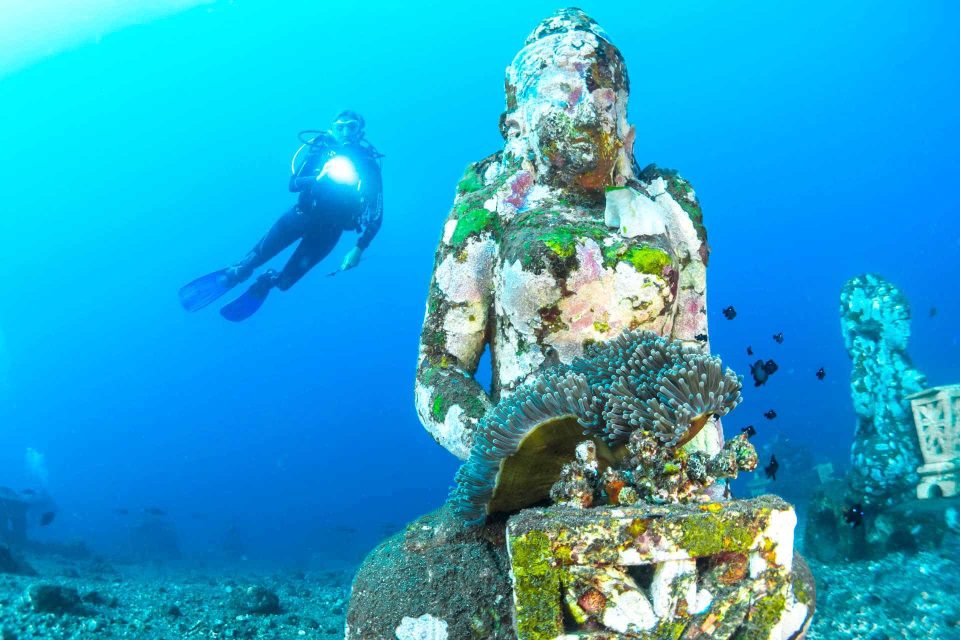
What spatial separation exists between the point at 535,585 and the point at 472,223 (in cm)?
216

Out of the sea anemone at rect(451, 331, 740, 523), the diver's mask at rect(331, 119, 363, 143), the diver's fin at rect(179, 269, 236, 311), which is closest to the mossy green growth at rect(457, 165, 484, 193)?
the sea anemone at rect(451, 331, 740, 523)

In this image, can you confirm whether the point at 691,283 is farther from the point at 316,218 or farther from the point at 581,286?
the point at 316,218

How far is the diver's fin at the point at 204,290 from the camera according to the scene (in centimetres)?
1245

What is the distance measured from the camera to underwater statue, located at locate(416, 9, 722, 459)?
9.05ft

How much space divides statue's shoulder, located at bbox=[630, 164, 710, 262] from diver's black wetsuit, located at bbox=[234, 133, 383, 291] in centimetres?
953

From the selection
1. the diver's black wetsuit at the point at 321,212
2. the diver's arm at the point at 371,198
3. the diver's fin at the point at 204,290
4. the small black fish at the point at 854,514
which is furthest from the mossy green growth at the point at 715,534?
the diver's fin at the point at 204,290

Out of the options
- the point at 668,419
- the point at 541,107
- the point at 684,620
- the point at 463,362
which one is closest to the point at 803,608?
the point at 684,620

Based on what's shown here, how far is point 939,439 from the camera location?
29.3ft

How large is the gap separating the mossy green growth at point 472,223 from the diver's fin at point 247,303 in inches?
397

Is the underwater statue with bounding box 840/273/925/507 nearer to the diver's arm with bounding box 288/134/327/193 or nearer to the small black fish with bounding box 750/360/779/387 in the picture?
the small black fish with bounding box 750/360/779/387

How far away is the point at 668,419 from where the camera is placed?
190 cm

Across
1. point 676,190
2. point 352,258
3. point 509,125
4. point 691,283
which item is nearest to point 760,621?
point 691,283

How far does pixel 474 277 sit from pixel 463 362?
47cm

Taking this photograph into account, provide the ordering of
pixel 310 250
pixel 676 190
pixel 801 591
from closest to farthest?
pixel 801 591 < pixel 676 190 < pixel 310 250
